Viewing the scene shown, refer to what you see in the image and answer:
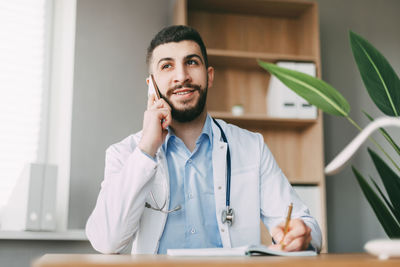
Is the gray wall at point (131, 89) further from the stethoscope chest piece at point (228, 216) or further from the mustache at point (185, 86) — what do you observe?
the stethoscope chest piece at point (228, 216)

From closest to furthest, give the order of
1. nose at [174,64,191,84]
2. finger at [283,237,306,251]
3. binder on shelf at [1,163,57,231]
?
finger at [283,237,306,251] < nose at [174,64,191,84] < binder on shelf at [1,163,57,231]

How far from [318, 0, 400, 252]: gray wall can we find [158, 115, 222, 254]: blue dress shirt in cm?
172

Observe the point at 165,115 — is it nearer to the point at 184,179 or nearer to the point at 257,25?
the point at 184,179

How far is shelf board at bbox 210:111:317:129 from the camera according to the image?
→ 115 inches

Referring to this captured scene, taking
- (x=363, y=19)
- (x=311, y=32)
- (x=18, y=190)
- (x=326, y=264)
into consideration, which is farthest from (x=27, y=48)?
(x=326, y=264)

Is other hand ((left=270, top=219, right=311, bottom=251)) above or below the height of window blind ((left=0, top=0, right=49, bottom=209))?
below

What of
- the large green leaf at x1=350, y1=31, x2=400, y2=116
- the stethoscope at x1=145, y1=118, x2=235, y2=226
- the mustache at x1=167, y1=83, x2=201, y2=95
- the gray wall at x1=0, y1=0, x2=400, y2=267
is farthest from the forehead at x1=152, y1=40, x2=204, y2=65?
the gray wall at x1=0, y1=0, x2=400, y2=267

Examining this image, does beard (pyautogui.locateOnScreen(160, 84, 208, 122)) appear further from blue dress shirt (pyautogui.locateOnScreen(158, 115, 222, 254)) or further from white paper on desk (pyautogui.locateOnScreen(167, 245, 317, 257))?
white paper on desk (pyautogui.locateOnScreen(167, 245, 317, 257))

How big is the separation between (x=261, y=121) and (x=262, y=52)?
1.90ft

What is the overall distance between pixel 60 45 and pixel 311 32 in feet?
5.33

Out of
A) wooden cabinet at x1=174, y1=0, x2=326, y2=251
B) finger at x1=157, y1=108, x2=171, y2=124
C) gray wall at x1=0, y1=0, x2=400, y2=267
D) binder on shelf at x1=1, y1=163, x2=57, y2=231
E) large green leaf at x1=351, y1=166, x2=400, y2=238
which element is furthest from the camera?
wooden cabinet at x1=174, y1=0, x2=326, y2=251

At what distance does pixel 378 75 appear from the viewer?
52.2 inches

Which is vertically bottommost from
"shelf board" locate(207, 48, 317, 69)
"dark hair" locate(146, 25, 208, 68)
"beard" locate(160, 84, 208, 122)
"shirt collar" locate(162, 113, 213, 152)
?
"shirt collar" locate(162, 113, 213, 152)

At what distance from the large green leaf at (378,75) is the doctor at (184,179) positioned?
0.46 meters
